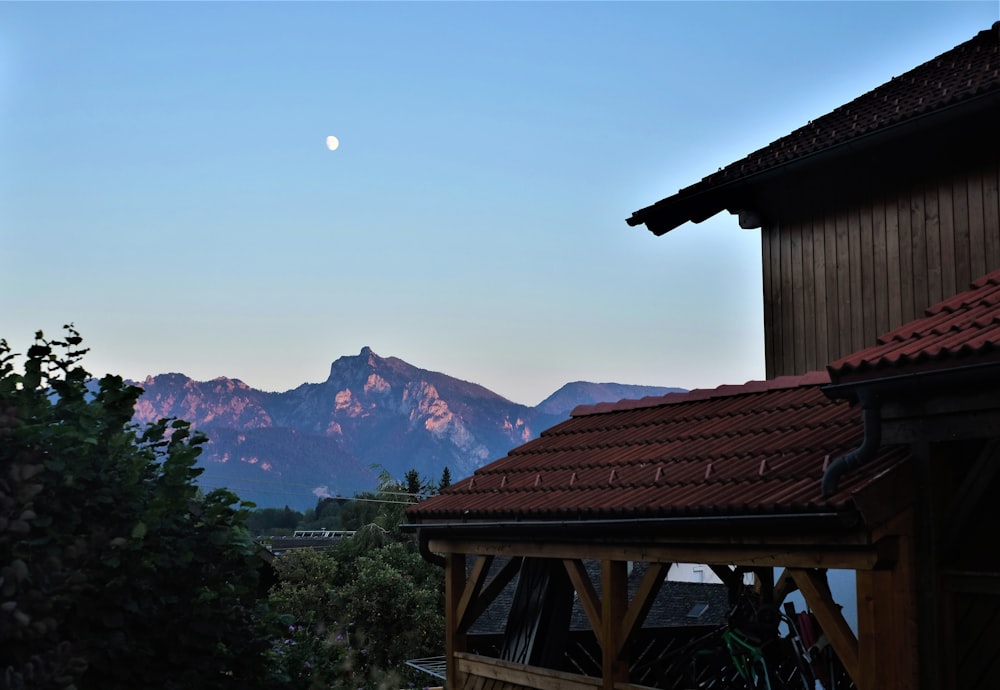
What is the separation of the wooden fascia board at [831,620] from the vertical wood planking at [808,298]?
5.37 metres

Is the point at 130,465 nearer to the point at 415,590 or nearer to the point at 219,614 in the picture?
the point at 219,614

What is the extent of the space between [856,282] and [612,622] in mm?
4766

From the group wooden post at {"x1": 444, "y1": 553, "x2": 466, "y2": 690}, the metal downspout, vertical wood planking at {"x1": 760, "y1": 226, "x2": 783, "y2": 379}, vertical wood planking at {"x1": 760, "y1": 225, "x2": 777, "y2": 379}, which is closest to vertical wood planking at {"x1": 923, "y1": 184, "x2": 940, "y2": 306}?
vertical wood planking at {"x1": 760, "y1": 226, "x2": 783, "y2": 379}

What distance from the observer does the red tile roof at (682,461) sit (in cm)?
873

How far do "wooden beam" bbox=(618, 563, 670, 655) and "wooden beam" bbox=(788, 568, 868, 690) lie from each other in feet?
4.50

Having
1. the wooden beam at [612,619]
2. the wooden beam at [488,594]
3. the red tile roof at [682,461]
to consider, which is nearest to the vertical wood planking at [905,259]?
the red tile roof at [682,461]

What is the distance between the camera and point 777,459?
30.5ft

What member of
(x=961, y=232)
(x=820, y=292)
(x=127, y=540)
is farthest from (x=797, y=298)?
(x=127, y=540)

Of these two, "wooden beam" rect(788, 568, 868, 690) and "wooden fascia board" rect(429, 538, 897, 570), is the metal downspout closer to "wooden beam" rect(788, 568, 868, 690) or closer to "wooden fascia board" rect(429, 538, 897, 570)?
"wooden fascia board" rect(429, 538, 897, 570)

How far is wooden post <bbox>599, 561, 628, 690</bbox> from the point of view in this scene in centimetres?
1023

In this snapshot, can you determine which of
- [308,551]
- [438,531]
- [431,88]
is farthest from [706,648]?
[308,551]

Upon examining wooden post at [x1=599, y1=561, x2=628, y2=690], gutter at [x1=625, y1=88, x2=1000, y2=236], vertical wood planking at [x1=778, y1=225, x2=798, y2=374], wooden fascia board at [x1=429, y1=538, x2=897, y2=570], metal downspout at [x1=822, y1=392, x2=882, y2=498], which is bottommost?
wooden post at [x1=599, y1=561, x2=628, y2=690]

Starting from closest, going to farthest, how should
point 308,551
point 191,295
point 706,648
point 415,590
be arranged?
point 706,648
point 415,590
point 308,551
point 191,295

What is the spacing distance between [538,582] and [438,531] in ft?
3.84
